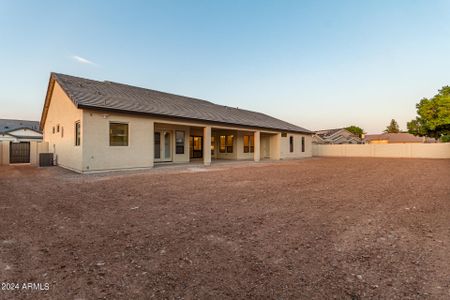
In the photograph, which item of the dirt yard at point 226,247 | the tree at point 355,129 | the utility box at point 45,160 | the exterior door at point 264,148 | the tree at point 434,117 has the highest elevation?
the tree at point 355,129

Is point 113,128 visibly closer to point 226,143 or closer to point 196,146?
point 196,146

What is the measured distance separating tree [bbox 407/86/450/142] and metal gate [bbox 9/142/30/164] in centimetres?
4047

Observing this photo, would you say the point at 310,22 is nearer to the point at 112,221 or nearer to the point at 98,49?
the point at 98,49

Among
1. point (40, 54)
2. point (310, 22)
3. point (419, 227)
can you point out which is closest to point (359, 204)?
point (419, 227)

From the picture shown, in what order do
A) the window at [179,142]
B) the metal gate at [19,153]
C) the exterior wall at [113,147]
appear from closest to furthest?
the exterior wall at [113,147] < the window at [179,142] < the metal gate at [19,153]

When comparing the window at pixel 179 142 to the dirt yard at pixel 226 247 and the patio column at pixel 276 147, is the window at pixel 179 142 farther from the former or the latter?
the dirt yard at pixel 226 247

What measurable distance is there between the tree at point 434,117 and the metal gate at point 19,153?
133 feet

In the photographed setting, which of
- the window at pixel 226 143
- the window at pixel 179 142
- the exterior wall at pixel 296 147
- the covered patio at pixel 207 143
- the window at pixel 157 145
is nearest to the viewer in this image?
the window at pixel 157 145

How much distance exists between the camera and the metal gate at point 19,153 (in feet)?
52.1

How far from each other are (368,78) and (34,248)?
21463mm

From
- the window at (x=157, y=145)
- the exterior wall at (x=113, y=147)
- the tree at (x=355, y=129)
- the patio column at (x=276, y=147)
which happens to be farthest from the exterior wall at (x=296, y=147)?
the tree at (x=355, y=129)

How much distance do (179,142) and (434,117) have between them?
31.4m

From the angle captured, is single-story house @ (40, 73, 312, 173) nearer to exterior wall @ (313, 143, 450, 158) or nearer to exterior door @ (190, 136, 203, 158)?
exterior door @ (190, 136, 203, 158)

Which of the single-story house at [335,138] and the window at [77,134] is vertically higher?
the single-story house at [335,138]
